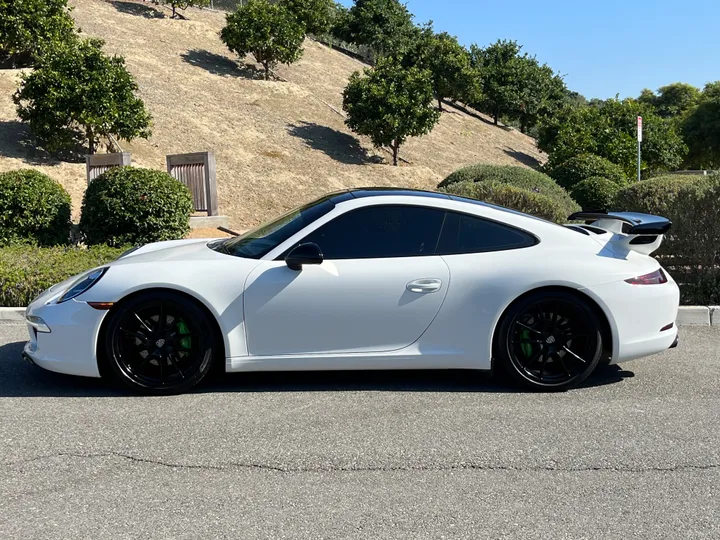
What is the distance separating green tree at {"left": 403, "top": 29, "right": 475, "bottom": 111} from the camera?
39.7m

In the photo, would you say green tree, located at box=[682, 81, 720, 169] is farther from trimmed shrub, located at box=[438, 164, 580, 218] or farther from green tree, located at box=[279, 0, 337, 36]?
trimmed shrub, located at box=[438, 164, 580, 218]

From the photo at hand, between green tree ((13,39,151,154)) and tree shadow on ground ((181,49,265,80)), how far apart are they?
44.1 feet

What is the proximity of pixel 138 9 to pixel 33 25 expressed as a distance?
1704 centimetres

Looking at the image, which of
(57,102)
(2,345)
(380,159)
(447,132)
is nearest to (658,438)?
(2,345)

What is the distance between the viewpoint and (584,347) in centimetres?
509

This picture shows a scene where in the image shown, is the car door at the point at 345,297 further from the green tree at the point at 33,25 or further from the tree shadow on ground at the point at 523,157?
the tree shadow on ground at the point at 523,157

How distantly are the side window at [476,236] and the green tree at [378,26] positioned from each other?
44.9 m

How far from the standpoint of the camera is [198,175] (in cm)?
1504

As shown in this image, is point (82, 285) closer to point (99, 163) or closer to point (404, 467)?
point (404, 467)

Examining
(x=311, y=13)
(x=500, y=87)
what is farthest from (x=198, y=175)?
(x=500, y=87)

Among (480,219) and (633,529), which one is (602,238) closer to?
(480,219)

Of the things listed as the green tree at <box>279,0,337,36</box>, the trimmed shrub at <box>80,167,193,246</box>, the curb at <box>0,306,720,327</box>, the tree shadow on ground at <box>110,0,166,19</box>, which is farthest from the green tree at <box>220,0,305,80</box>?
the curb at <box>0,306,720,327</box>

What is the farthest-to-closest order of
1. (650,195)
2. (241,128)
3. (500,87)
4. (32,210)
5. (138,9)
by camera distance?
(500,87)
(138,9)
(241,128)
(32,210)
(650,195)

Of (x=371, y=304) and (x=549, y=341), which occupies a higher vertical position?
(x=371, y=304)
